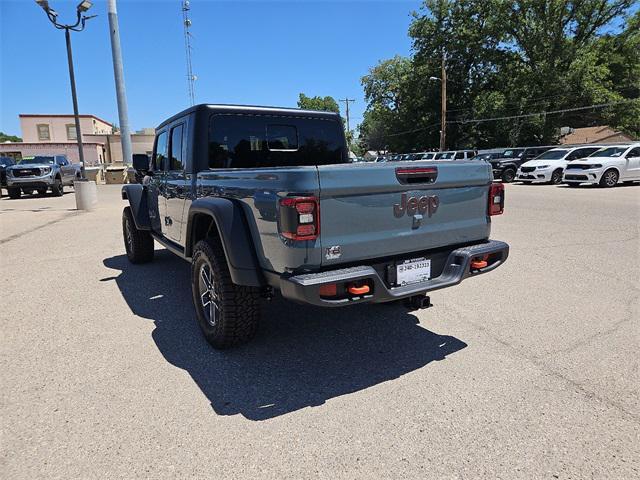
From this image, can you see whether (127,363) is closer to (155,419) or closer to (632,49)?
(155,419)

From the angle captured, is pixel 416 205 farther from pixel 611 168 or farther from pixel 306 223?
pixel 611 168

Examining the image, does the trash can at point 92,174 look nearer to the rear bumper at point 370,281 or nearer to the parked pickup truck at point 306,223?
the parked pickup truck at point 306,223

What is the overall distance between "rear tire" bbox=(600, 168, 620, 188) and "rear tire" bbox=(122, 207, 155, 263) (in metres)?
17.2

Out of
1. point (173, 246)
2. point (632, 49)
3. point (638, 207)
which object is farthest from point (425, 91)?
point (173, 246)

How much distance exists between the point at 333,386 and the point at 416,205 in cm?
141

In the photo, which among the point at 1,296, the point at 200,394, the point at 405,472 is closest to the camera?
the point at 405,472

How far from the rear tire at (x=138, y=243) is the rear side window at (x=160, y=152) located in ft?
4.09

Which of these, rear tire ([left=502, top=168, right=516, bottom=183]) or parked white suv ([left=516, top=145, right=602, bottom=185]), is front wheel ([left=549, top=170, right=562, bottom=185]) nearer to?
parked white suv ([left=516, top=145, right=602, bottom=185])

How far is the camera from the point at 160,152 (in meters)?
5.29

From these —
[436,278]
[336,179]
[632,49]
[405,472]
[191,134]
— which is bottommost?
[405,472]

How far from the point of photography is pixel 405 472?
7.06ft

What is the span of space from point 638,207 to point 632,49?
3985 cm

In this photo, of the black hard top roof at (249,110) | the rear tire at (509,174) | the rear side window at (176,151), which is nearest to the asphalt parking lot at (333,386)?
the rear side window at (176,151)

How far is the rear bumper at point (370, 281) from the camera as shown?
262 cm
